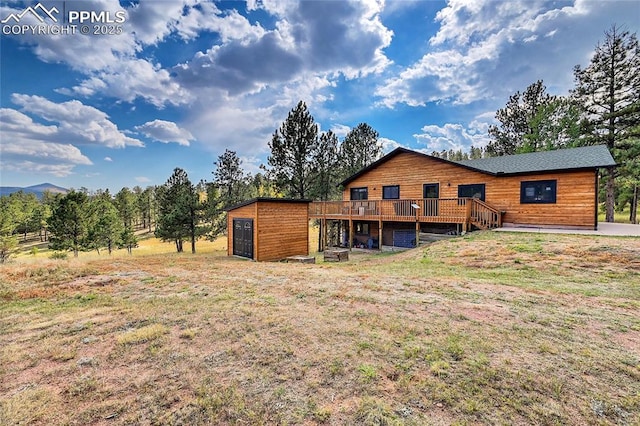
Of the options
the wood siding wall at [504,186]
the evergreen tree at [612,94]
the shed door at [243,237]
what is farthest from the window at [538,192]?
the shed door at [243,237]

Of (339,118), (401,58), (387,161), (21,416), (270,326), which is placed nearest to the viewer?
(21,416)

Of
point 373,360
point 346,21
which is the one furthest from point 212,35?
point 373,360

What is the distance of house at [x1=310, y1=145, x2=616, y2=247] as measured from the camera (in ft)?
40.6

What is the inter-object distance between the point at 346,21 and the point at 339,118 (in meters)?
14.7

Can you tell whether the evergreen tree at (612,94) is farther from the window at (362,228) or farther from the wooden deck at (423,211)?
the window at (362,228)

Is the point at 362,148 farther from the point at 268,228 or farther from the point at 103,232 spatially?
the point at 103,232

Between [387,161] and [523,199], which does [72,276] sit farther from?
[523,199]

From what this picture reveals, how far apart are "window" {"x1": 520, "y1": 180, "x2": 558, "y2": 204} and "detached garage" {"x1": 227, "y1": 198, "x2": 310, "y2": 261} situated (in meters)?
11.6

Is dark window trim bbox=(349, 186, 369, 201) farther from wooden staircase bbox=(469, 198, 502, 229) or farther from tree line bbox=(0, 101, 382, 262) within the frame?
wooden staircase bbox=(469, 198, 502, 229)

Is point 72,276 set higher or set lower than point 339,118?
lower

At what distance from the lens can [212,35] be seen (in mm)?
15414

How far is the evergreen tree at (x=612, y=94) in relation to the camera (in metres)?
19.0

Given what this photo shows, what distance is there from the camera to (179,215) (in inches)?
977

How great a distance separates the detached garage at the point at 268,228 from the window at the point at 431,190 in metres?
7.35
